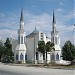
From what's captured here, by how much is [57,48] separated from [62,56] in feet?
20.4

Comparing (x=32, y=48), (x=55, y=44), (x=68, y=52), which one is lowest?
(x=68, y=52)

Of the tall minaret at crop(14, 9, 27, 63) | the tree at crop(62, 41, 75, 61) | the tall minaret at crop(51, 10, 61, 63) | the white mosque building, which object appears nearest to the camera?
the white mosque building

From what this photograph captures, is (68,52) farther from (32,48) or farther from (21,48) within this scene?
(21,48)

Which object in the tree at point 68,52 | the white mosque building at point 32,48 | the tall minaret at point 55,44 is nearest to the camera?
the white mosque building at point 32,48

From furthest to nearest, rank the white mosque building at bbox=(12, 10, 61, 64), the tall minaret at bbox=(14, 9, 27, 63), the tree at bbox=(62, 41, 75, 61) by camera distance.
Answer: the tree at bbox=(62, 41, 75, 61) < the tall minaret at bbox=(14, 9, 27, 63) < the white mosque building at bbox=(12, 10, 61, 64)

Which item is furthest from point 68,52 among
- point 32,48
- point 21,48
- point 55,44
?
point 21,48

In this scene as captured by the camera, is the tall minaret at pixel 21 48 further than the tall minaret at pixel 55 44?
No

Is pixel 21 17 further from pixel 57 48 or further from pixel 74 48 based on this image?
pixel 74 48

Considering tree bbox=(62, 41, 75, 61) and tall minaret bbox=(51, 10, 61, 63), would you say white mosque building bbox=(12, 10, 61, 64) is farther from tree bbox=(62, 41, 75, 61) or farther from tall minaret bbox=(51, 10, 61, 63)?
tree bbox=(62, 41, 75, 61)

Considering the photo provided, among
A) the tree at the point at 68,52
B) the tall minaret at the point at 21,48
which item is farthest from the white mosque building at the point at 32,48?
the tree at the point at 68,52

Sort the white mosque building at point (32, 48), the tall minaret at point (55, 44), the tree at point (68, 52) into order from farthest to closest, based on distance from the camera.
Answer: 1. the tree at point (68, 52)
2. the tall minaret at point (55, 44)
3. the white mosque building at point (32, 48)

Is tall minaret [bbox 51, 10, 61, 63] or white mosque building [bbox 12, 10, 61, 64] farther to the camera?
tall minaret [bbox 51, 10, 61, 63]

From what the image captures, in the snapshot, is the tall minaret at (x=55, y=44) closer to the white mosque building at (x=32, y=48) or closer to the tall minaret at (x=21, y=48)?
the white mosque building at (x=32, y=48)

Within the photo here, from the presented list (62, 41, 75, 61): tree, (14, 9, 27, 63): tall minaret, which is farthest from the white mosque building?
(62, 41, 75, 61): tree
